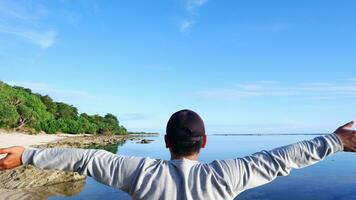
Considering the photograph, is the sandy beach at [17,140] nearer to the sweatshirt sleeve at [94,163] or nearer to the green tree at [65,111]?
Answer: the sweatshirt sleeve at [94,163]

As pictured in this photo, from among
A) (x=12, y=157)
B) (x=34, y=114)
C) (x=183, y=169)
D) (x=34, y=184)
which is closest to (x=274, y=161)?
(x=183, y=169)

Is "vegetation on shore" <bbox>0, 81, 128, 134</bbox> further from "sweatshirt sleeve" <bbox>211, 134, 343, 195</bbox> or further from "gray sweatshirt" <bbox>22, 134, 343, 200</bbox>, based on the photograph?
"sweatshirt sleeve" <bbox>211, 134, 343, 195</bbox>

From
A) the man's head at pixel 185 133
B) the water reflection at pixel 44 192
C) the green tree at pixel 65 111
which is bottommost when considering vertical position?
the water reflection at pixel 44 192

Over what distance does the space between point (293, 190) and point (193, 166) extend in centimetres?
2736

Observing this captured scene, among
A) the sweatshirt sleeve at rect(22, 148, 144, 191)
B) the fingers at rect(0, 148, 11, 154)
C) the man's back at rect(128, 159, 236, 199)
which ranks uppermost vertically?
the fingers at rect(0, 148, 11, 154)

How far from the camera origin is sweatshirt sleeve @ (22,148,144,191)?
2947mm

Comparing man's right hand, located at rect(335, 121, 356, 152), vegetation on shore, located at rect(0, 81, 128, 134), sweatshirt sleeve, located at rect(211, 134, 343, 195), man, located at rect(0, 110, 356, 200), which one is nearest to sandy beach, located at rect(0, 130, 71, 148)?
vegetation on shore, located at rect(0, 81, 128, 134)

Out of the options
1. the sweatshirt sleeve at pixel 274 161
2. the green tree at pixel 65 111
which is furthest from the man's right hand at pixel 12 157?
the green tree at pixel 65 111

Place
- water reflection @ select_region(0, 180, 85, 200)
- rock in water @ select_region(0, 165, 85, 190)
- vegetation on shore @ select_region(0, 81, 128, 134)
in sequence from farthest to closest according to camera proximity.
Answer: vegetation on shore @ select_region(0, 81, 128, 134) < rock in water @ select_region(0, 165, 85, 190) < water reflection @ select_region(0, 180, 85, 200)

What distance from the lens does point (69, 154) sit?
2994 millimetres

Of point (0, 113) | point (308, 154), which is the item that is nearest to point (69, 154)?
point (308, 154)

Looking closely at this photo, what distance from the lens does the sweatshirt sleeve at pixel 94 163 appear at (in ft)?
9.67

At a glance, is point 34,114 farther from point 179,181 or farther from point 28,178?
point 179,181

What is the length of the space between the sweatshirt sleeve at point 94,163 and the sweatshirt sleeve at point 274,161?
0.61 metres
